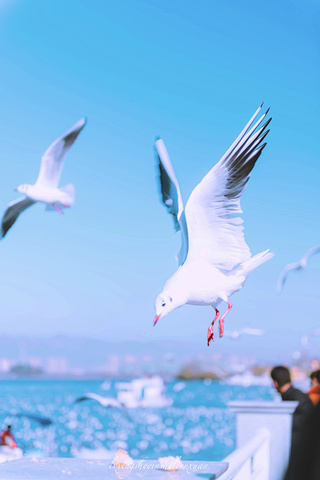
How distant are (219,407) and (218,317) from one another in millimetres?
22936

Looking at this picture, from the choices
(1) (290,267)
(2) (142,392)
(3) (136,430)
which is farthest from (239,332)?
(2) (142,392)

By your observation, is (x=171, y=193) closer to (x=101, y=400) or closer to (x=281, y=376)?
(x=281, y=376)

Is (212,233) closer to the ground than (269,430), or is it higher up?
higher up

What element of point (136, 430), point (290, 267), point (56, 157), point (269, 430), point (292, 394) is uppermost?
point (56, 157)

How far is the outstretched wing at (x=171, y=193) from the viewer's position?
2.36 metres

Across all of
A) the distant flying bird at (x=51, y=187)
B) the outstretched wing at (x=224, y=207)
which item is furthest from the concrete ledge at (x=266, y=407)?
the distant flying bird at (x=51, y=187)

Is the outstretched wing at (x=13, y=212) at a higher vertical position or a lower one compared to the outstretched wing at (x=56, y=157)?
lower

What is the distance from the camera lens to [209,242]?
8.01 feet

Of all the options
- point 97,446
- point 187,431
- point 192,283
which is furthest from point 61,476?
point 187,431

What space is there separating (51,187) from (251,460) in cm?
162

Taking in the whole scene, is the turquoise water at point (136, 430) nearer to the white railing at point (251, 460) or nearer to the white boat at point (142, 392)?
the white boat at point (142, 392)

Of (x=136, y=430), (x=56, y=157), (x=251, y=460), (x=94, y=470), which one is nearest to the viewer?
(x=94, y=470)

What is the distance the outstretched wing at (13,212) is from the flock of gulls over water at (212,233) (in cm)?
91

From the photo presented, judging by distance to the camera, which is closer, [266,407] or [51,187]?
[266,407]
